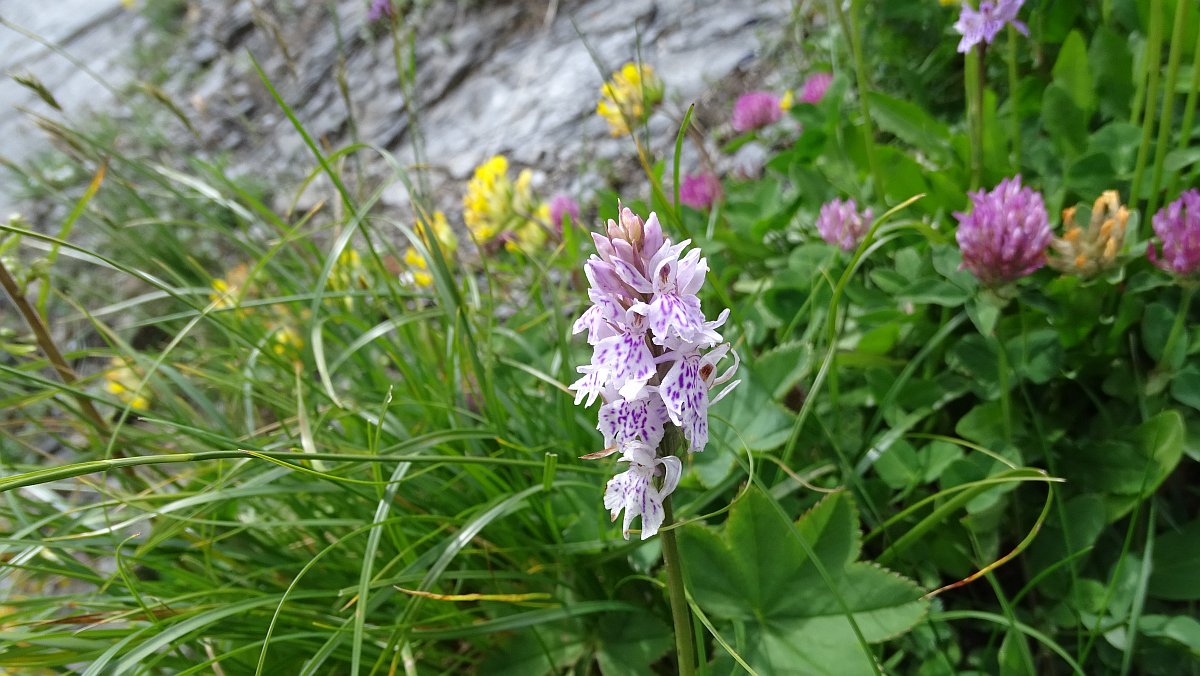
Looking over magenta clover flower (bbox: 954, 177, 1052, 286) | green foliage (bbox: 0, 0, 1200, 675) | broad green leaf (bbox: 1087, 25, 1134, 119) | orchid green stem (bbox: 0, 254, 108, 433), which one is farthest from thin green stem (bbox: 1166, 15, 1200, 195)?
orchid green stem (bbox: 0, 254, 108, 433)

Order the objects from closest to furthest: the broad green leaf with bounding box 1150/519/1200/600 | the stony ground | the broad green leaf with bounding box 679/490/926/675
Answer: the broad green leaf with bounding box 679/490/926/675
the broad green leaf with bounding box 1150/519/1200/600
the stony ground

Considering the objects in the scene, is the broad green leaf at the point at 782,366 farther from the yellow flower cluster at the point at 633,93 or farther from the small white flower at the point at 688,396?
the yellow flower cluster at the point at 633,93

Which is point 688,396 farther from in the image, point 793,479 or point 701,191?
point 701,191

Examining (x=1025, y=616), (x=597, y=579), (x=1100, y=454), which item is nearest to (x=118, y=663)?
(x=597, y=579)

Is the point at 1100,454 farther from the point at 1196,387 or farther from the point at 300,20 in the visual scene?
the point at 300,20

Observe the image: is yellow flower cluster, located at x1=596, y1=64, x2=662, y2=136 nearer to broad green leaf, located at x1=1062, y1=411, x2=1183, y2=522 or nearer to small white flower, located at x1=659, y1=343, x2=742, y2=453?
broad green leaf, located at x1=1062, y1=411, x2=1183, y2=522

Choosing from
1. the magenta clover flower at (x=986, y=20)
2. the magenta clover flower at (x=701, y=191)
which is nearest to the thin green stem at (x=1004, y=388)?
the magenta clover flower at (x=986, y=20)

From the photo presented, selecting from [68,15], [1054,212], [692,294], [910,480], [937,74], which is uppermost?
[68,15]
